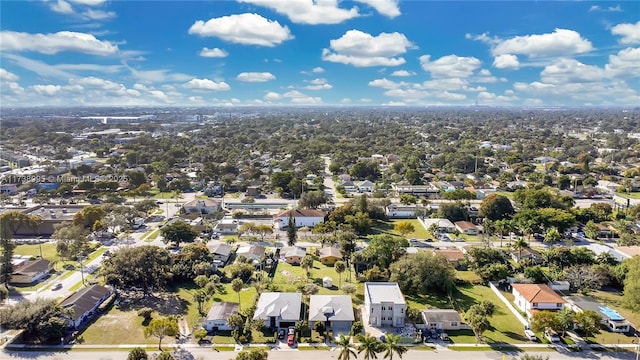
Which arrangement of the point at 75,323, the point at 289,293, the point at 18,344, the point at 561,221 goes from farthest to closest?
the point at 561,221, the point at 289,293, the point at 75,323, the point at 18,344

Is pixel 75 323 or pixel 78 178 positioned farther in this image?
pixel 78 178

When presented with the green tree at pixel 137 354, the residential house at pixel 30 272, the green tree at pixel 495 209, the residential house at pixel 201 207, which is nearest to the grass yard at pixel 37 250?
the residential house at pixel 30 272

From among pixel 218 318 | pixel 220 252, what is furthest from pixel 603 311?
pixel 220 252

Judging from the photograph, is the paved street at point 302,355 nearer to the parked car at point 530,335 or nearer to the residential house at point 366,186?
the parked car at point 530,335

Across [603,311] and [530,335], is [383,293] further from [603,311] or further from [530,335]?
[603,311]

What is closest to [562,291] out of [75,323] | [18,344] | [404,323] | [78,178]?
[404,323]

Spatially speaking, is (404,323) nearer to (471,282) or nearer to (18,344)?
(471,282)
